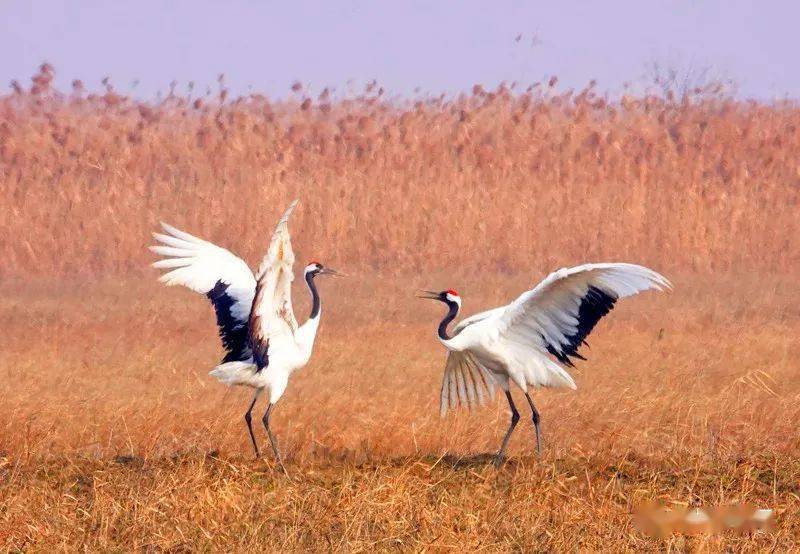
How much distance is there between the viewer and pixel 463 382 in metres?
7.84

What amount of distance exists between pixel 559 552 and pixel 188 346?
5.51 meters

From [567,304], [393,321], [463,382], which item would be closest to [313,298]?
[463,382]

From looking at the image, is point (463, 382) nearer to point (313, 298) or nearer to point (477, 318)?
point (477, 318)

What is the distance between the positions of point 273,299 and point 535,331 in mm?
1302

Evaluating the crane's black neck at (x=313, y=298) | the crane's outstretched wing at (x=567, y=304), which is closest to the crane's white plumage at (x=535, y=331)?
the crane's outstretched wing at (x=567, y=304)

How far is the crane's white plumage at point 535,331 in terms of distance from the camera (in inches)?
269

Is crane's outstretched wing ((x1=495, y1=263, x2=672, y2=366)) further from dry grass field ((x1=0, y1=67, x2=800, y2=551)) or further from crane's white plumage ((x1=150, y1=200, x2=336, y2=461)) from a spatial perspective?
crane's white plumage ((x1=150, y1=200, x2=336, y2=461))

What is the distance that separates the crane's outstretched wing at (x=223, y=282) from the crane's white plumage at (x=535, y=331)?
102cm

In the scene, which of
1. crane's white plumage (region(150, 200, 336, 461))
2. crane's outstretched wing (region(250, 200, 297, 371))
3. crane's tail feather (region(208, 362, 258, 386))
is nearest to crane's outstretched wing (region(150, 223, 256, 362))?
crane's white plumage (region(150, 200, 336, 461))

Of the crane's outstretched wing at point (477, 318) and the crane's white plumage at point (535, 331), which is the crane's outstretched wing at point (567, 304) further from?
the crane's outstretched wing at point (477, 318)

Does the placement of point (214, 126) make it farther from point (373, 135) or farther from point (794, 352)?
point (794, 352)

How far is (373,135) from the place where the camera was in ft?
52.5

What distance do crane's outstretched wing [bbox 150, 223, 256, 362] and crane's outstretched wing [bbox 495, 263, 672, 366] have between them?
131cm

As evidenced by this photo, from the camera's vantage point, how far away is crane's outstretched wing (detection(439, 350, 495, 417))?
25.4ft
